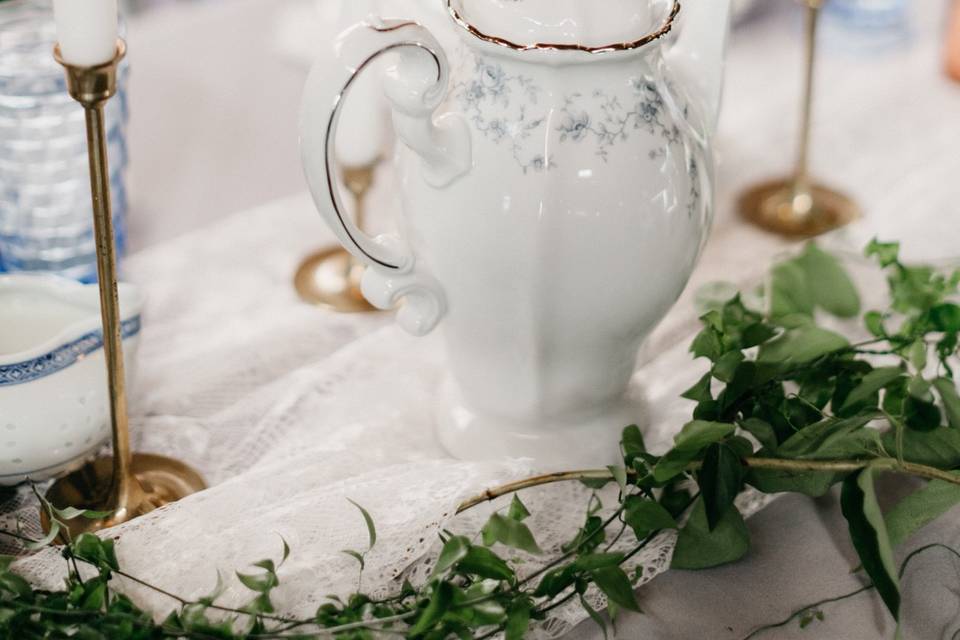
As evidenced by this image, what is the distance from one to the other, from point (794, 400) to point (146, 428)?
1.10 feet

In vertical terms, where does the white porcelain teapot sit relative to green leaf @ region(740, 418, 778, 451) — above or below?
above

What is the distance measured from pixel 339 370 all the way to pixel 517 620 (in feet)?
0.84

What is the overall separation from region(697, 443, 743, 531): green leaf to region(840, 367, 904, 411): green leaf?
8 centimetres

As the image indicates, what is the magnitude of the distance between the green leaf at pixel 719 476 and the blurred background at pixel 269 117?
300mm

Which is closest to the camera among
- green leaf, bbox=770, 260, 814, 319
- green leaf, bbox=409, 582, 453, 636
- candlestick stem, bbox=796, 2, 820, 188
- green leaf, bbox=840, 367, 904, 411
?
green leaf, bbox=409, 582, 453, 636

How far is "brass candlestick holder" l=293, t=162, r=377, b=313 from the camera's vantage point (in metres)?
0.69

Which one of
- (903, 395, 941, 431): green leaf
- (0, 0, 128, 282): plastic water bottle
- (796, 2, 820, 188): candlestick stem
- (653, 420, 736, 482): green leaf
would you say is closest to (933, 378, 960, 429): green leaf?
(903, 395, 941, 431): green leaf

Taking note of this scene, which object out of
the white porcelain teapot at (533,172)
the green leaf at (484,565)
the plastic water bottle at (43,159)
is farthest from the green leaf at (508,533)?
the plastic water bottle at (43,159)

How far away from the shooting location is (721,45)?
518 mm

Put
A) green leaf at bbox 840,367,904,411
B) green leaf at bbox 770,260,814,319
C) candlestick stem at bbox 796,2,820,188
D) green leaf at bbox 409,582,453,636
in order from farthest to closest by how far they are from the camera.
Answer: candlestick stem at bbox 796,2,820,188 < green leaf at bbox 770,260,814,319 < green leaf at bbox 840,367,904,411 < green leaf at bbox 409,582,453,636

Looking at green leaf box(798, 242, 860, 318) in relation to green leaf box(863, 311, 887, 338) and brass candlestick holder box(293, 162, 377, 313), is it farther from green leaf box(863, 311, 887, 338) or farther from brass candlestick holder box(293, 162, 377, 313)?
brass candlestick holder box(293, 162, 377, 313)

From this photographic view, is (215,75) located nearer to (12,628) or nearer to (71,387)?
(71,387)

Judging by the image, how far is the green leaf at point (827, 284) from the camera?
0.64 metres

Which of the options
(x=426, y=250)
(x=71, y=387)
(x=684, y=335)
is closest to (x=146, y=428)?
(x=71, y=387)
